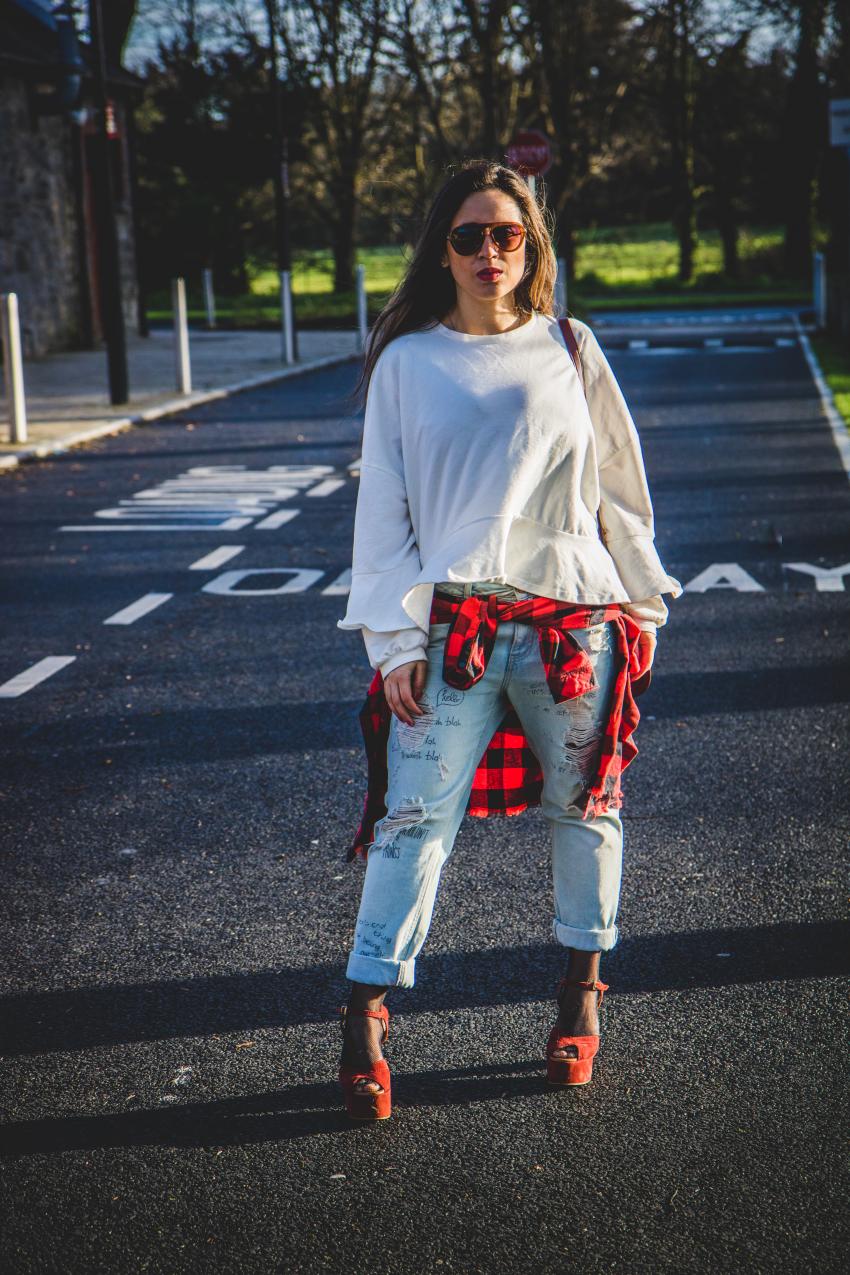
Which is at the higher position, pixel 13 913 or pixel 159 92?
pixel 159 92

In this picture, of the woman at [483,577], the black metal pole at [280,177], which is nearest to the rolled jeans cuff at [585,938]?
the woman at [483,577]

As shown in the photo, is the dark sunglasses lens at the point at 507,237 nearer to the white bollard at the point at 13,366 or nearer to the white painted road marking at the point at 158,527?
the white painted road marking at the point at 158,527

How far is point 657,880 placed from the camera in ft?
14.6

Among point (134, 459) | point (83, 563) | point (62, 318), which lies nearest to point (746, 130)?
point (62, 318)

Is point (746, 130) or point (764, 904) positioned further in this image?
point (746, 130)

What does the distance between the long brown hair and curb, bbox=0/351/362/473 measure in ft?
35.1

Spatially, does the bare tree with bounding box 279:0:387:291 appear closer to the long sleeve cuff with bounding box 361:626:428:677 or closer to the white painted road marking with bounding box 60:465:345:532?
the white painted road marking with bounding box 60:465:345:532

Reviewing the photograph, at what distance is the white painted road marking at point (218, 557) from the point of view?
30.9 ft

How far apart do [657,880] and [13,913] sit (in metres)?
1.80

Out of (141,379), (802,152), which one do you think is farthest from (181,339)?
(802,152)

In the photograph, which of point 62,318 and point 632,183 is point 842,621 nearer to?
point 62,318

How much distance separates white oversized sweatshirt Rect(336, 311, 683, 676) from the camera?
3045 millimetres

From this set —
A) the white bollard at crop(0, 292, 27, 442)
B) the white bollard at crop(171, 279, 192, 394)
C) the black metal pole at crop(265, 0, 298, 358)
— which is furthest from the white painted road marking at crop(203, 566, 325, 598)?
the black metal pole at crop(265, 0, 298, 358)

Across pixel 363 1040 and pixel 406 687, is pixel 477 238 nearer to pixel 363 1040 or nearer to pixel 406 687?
pixel 406 687
